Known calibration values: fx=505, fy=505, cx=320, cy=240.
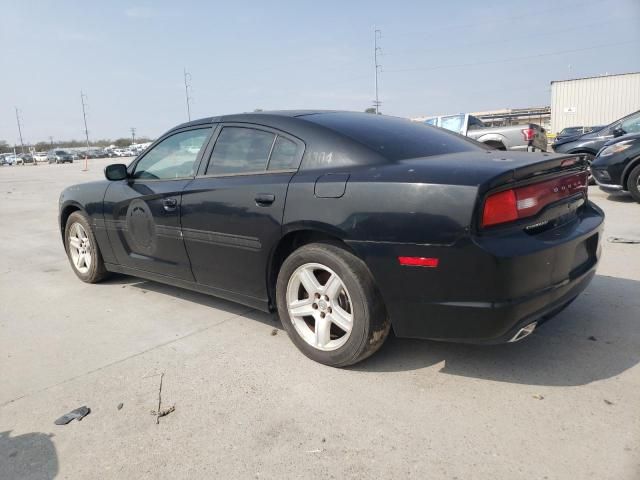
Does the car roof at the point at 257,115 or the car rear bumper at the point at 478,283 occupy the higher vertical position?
the car roof at the point at 257,115

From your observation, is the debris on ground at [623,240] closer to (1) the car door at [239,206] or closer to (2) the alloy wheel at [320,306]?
(2) the alloy wheel at [320,306]

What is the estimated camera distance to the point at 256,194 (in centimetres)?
324

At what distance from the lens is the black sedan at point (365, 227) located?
2443mm

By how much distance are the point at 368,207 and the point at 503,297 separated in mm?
804

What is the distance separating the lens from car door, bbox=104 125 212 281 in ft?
12.7

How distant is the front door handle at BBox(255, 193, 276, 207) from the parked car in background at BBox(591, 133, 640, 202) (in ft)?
23.0

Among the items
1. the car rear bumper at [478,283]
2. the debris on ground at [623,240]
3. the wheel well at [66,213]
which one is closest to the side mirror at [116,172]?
the wheel well at [66,213]

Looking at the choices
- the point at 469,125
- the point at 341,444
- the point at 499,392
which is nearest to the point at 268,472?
the point at 341,444

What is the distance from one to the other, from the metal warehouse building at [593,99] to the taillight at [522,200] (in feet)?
125

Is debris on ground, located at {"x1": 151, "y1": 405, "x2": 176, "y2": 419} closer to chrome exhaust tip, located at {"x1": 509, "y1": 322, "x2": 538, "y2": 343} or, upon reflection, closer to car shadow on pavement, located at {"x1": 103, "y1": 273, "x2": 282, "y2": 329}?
car shadow on pavement, located at {"x1": 103, "y1": 273, "x2": 282, "y2": 329}

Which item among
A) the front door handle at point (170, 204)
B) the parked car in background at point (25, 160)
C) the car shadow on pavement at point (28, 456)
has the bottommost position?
the car shadow on pavement at point (28, 456)

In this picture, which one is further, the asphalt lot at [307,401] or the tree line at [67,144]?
the tree line at [67,144]

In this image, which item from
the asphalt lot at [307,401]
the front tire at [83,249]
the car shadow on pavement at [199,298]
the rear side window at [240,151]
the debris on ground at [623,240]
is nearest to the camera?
the asphalt lot at [307,401]

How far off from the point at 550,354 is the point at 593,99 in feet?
129
